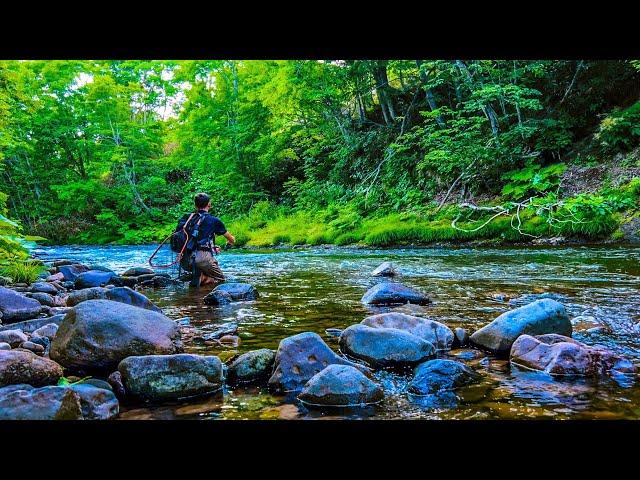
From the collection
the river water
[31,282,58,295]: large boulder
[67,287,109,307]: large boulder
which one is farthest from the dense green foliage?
the river water

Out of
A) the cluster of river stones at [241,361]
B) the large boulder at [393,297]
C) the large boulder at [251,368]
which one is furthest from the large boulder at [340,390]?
the large boulder at [393,297]

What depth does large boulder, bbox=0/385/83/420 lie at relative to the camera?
8.46ft

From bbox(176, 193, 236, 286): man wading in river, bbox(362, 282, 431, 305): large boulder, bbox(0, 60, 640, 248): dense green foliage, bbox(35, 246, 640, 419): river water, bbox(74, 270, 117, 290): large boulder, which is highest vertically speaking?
bbox(0, 60, 640, 248): dense green foliage

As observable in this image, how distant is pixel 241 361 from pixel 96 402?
1.06 meters

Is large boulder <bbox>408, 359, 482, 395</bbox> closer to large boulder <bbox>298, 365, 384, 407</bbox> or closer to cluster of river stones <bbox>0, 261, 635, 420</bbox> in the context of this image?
cluster of river stones <bbox>0, 261, 635, 420</bbox>

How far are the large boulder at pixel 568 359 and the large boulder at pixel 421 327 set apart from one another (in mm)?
635

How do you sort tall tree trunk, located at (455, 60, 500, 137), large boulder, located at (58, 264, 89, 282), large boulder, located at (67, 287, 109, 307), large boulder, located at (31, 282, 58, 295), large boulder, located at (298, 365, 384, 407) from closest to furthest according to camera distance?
1. large boulder, located at (298, 365, 384, 407)
2. large boulder, located at (67, 287, 109, 307)
3. large boulder, located at (31, 282, 58, 295)
4. large boulder, located at (58, 264, 89, 282)
5. tall tree trunk, located at (455, 60, 500, 137)

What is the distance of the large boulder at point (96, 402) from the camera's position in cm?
284

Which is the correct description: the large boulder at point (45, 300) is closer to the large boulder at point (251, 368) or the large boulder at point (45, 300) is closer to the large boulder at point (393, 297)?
the large boulder at point (251, 368)

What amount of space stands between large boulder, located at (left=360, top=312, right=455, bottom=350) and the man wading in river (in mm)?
4427

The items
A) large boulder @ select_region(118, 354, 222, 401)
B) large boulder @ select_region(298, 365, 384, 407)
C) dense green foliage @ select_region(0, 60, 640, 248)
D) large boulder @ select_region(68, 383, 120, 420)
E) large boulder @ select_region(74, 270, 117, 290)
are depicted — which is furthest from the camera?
dense green foliage @ select_region(0, 60, 640, 248)

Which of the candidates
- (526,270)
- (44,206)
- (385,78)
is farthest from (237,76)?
(526,270)

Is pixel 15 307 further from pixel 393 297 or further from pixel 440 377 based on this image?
pixel 440 377
